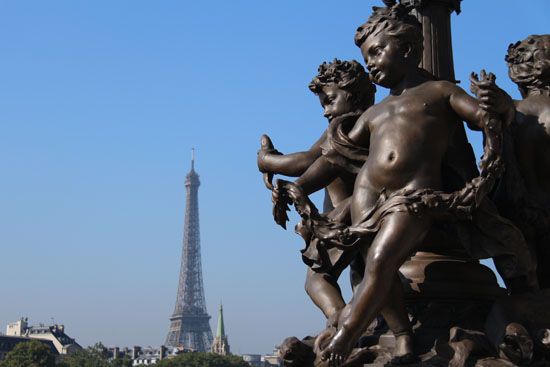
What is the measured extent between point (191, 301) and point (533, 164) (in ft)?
468

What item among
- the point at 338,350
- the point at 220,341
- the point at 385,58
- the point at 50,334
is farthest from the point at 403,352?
the point at 220,341

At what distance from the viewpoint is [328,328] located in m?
6.86

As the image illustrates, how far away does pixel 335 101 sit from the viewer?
7973 millimetres

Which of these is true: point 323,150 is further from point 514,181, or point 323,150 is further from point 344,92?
point 514,181

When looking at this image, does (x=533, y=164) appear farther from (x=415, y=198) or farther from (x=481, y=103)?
(x=415, y=198)

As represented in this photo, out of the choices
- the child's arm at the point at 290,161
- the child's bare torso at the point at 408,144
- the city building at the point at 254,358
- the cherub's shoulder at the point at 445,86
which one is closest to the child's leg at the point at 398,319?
the child's bare torso at the point at 408,144

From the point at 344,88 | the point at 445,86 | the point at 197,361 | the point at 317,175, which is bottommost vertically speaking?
the point at 317,175

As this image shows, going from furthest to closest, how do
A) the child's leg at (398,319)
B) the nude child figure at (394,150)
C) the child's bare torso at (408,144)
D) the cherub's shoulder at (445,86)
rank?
the cherub's shoulder at (445,86)
the child's bare torso at (408,144)
the child's leg at (398,319)
the nude child figure at (394,150)

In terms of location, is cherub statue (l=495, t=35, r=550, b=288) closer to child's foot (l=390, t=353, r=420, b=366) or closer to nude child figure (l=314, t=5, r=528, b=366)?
nude child figure (l=314, t=5, r=528, b=366)

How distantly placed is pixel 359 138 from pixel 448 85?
32.1 inches

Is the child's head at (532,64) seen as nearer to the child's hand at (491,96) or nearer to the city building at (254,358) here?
the child's hand at (491,96)

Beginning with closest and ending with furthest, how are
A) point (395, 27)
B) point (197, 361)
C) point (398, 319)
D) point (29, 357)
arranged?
point (398, 319) → point (395, 27) → point (29, 357) → point (197, 361)

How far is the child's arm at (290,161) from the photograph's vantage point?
7.80 meters

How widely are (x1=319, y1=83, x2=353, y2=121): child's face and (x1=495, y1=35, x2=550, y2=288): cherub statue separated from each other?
4.58 ft
